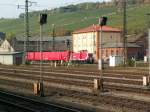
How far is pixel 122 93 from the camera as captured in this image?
909 inches

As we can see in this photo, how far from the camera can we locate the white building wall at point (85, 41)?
110 metres

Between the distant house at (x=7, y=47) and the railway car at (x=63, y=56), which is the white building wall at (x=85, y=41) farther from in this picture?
the railway car at (x=63, y=56)

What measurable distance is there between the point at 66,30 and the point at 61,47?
59.9 metres

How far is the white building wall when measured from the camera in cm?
10974

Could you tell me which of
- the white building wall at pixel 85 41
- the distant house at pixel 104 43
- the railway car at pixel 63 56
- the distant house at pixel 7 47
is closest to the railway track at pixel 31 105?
the railway car at pixel 63 56

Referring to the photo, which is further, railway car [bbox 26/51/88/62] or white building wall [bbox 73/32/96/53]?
white building wall [bbox 73/32/96/53]

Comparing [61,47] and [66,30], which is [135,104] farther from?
[66,30]

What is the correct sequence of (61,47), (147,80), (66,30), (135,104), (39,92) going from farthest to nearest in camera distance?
(66,30) → (61,47) → (147,80) → (39,92) → (135,104)

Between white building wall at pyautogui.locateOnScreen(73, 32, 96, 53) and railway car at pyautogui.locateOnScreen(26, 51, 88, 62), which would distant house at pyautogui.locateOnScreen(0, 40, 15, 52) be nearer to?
white building wall at pyautogui.locateOnScreen(73, 32, 96, 53)

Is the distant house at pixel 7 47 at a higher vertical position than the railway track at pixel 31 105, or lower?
higher

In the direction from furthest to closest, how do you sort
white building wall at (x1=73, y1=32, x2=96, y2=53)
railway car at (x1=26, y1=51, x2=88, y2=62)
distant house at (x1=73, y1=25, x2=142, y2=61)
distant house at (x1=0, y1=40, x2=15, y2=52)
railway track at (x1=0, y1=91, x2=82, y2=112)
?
distant house at (x1=0, y1=40, x2=15, y2=52) < white building wall at (x1=73, y1=32, x2=96, y2=53) < distant house at (x1=73, y1=25, x2=142, y2=61) < railway car at (x1=26, y1=51, x2=88, y2=62) < railway track at (x1=0, y1=91, x2=82, y2=112)

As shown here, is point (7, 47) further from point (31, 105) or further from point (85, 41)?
point (31, 105)

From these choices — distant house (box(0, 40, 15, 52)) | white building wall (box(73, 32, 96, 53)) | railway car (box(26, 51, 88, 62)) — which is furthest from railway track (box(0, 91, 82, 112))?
distant house (box(0, 40, 15, 52))

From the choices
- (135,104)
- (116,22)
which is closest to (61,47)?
(116,22)
